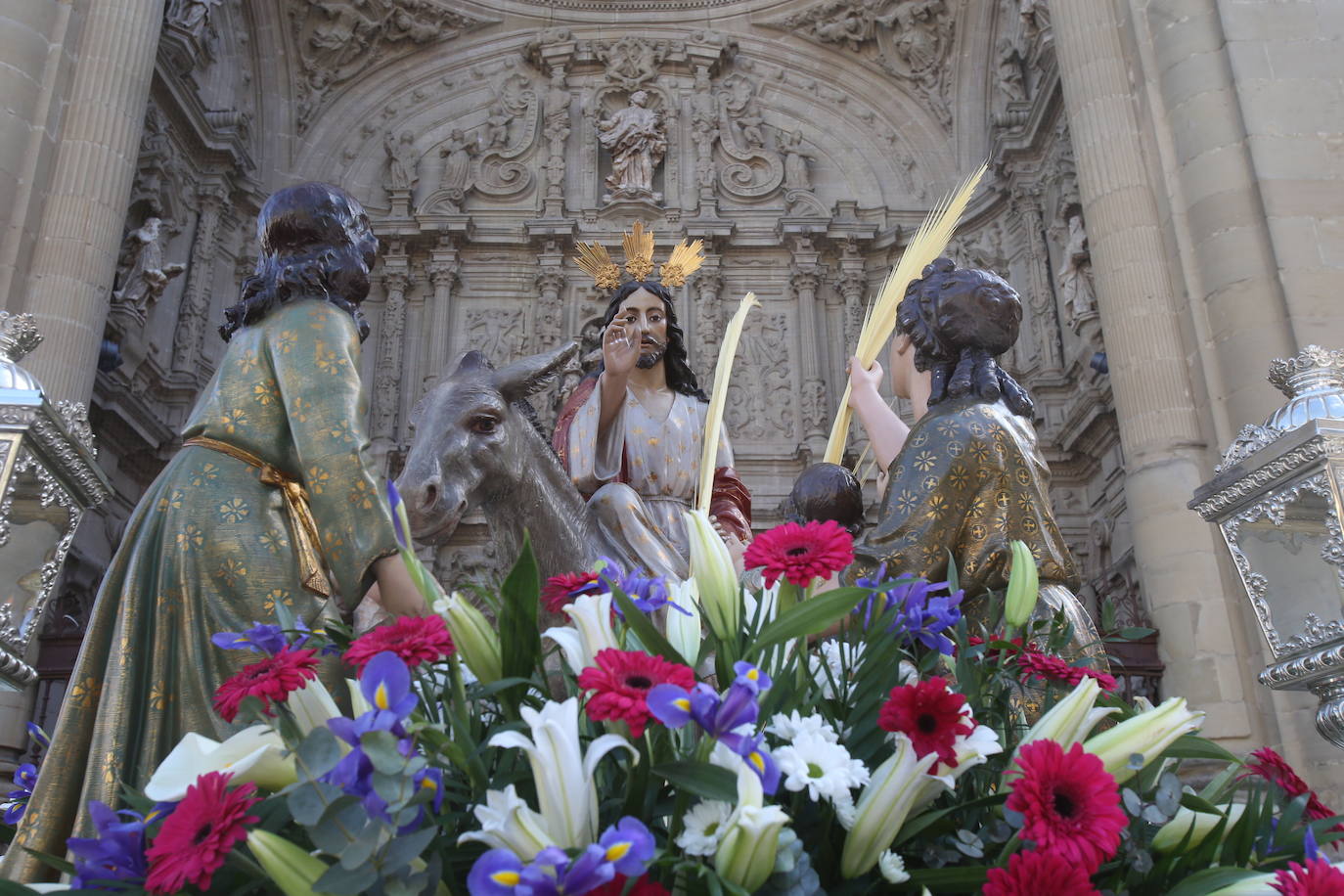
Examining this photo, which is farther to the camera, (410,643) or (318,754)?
(410,643)

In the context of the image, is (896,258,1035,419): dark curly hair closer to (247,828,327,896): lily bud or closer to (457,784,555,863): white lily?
(457,784,555,863): white lily

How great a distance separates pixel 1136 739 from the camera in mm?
1414

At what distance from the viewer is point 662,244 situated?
46.6 feet

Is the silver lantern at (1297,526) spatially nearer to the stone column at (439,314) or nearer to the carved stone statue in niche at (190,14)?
the stone column at (439,314)

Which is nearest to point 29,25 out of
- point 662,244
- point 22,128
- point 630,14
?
point 22,128

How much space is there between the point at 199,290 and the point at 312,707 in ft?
41.7

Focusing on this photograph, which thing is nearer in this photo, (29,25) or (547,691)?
(547,691)

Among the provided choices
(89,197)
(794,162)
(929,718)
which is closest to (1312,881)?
(929,718)

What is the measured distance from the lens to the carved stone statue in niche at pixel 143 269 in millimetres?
11383

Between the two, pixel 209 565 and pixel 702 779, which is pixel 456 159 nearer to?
pixel 209 565

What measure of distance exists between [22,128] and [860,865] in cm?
979

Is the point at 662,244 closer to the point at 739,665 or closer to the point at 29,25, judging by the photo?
the point at 29,25

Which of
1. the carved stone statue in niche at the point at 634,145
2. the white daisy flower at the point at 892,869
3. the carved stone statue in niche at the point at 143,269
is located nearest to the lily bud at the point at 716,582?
the white daisy flower at the point at 892,869

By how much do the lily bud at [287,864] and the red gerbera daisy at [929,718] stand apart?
0.66 m
